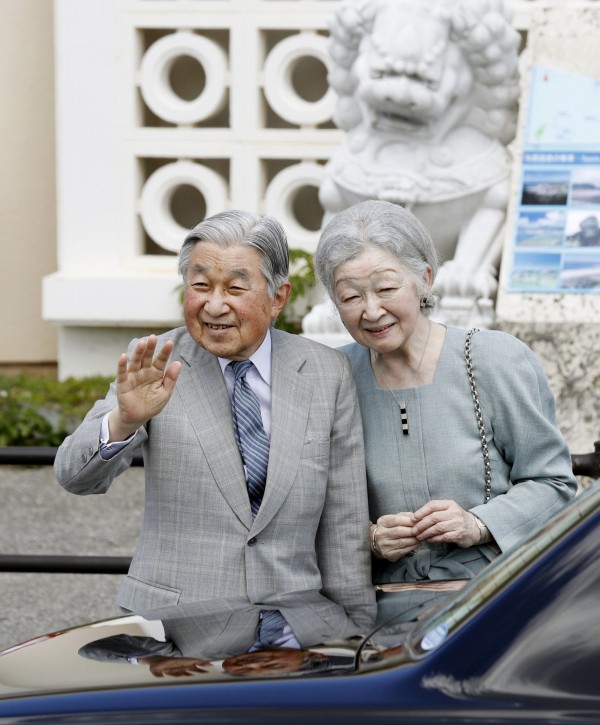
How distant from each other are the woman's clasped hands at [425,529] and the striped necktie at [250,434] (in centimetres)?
27

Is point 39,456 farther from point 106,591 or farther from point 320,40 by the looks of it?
point 320,40

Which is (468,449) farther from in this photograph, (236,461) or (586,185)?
(586,185)

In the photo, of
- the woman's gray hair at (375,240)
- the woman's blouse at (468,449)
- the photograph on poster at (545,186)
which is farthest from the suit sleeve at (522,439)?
the photograph on poster at (545,186)

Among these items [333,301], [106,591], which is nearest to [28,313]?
[106,591]

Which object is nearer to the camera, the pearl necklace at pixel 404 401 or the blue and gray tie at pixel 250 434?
the blue and gray tie at pixel 250 434

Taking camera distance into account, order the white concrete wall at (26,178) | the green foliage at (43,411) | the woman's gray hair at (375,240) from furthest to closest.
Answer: the white concrete wall at (26,178) → the green foliage at (43,411) → the woman's gray hair at (375,240)

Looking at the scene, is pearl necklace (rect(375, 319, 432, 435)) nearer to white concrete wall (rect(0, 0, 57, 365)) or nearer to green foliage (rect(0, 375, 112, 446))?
green foliage (rect(0, 375, 112, 446))

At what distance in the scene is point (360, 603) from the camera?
2387 millimetres

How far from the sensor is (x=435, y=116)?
5.63 meters

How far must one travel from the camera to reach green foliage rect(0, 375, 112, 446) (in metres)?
7.36

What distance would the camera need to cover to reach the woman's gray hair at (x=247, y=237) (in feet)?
8.48

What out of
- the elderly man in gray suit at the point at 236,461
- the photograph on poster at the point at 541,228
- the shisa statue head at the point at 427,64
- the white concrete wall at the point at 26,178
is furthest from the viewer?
the white concrete wall at the point at 26,178

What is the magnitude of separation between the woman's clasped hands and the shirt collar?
1.23ft

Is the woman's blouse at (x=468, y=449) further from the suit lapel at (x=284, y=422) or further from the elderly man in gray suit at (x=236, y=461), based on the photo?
the suit lapel at (x=284, y=422)
